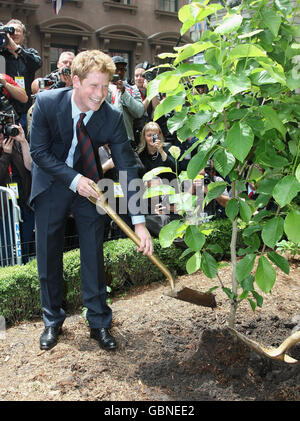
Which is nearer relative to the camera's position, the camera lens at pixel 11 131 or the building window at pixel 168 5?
the camera lens at pixel 11 131

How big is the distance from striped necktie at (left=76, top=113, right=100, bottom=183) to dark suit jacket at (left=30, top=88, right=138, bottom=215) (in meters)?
0.05

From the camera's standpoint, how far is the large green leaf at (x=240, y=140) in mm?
2344

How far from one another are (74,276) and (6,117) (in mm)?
1901

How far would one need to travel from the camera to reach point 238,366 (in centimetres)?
310

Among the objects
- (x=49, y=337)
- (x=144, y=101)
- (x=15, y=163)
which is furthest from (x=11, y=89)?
(x=49, y=337)

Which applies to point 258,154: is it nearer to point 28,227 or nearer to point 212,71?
point 212,71

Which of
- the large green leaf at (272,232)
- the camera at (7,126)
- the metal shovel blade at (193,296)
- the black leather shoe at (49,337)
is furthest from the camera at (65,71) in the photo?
the large green leaf at (272,232)

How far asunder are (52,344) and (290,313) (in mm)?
2018

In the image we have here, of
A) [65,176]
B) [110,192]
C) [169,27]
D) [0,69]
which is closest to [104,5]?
[169,27]

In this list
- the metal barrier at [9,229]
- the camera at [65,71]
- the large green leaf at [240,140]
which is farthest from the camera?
the camera at [65,71]

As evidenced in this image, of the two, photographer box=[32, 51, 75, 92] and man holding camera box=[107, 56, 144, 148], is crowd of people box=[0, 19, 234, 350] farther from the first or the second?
man holding camera box=[107, 56, 144, 148]

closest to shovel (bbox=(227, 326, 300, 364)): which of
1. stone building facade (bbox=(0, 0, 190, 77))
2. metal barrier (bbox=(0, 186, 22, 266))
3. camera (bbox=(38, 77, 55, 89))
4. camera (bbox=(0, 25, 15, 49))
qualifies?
metal barrier (bbox=(0, 186, 22, 266))

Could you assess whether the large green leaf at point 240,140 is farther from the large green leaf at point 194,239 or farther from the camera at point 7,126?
the camera at point 7,126

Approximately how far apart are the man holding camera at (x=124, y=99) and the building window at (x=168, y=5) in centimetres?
1508
